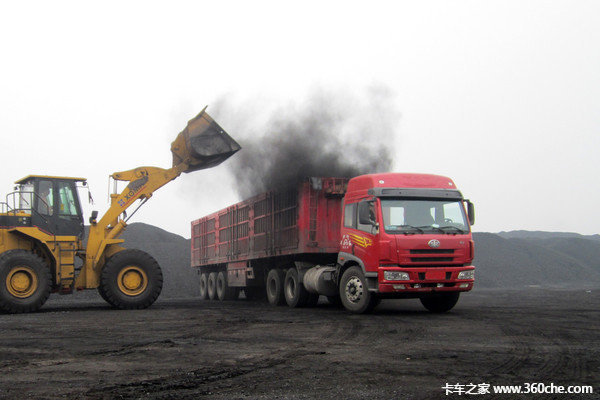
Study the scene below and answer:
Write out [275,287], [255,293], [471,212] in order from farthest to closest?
[255,293] < [275,287] < [471,212]

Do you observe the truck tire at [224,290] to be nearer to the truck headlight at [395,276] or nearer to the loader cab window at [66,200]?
the loader cab window at [66,200]

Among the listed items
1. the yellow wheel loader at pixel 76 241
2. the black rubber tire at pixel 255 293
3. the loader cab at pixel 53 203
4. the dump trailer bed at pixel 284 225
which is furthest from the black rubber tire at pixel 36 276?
the black rubber tire at pixel 255 293

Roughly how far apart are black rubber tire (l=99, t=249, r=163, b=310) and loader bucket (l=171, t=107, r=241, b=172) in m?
2.94

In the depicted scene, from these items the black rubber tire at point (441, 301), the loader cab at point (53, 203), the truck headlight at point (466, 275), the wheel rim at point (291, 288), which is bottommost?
the black rubber tire at point (441, 301)

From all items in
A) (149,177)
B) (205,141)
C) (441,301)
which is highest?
(205,141)

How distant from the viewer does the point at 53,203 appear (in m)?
15.8

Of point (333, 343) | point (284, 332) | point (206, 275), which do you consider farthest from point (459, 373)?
point (206, 275)

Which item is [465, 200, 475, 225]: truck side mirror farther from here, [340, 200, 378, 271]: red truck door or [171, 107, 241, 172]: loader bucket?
[171, 107, 241, 172]: loader bucket

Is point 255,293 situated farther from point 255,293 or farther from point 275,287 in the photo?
point 275,287

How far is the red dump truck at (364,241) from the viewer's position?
1269 centimetres

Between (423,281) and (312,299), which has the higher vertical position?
(423,281)

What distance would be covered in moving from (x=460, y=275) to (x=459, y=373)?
6274 mm

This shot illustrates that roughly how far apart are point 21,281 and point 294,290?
21.9ft

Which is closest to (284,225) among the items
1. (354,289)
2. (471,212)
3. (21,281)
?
(354,289)
